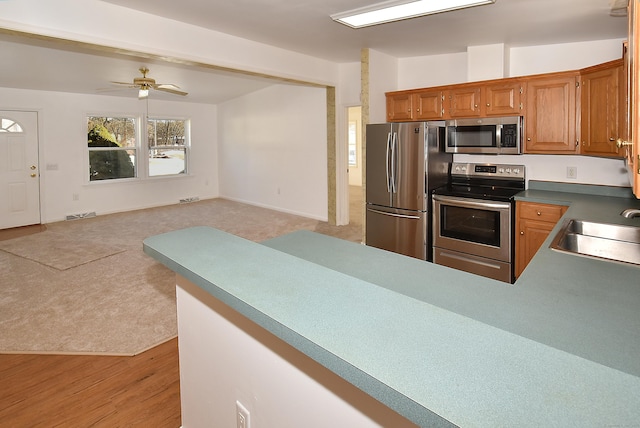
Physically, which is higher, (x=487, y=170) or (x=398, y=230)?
(x=487, y=170)

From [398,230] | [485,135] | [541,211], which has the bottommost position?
[398,230]

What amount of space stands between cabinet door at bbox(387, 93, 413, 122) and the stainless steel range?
977mm

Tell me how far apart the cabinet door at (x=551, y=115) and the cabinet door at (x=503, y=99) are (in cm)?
9

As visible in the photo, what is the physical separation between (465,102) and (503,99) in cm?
39

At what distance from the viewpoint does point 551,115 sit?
3.68m

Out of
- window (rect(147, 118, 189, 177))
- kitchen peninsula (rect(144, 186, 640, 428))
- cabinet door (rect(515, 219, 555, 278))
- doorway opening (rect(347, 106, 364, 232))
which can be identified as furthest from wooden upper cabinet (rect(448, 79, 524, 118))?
window (rect(147, 118, 189, 177))

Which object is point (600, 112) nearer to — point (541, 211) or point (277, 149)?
point (541, 211)

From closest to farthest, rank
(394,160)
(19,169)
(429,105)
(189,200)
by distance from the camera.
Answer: (394,160) → (429,105) → (19,169) → (189,200)

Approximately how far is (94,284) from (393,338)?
4.13m

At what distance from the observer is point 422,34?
408 centimetres

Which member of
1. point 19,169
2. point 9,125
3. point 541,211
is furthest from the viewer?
point 19,169

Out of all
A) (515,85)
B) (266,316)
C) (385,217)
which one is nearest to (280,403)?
(266,316)

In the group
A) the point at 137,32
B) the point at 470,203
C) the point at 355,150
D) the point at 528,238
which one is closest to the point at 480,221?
the point at 470,203

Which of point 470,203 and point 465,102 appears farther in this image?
point 465,102
